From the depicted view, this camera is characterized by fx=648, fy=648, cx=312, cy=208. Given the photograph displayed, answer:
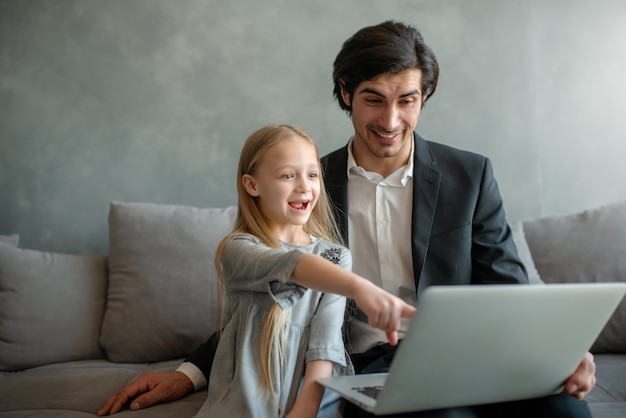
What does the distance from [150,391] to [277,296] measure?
0.50 meters

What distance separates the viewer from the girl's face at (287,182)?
1402 millimetres

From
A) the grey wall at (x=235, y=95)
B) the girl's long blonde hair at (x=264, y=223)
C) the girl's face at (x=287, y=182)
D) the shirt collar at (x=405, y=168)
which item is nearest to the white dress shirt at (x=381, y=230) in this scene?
the shirt collar at (x=405, y=168)

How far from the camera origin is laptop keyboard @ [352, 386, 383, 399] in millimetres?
1048

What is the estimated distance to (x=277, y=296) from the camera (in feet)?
4.07

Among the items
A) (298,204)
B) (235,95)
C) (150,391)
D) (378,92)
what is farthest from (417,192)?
(235,95)

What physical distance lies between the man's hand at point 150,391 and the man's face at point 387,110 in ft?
2.45

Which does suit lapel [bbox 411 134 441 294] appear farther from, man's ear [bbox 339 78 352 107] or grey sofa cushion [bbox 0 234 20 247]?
grey sofa cushion [bbox 0 234 20 247]

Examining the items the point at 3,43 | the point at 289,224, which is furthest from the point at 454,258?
the point at 3,43

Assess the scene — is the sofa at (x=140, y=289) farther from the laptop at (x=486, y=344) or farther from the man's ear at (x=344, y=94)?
the laptop at (x=486, y=344)

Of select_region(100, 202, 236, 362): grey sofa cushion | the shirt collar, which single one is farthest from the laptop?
select_region(100, 202, 236, 362): grey sofa cushion

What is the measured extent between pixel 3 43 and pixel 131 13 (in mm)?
453

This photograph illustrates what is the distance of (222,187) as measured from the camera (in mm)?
2338

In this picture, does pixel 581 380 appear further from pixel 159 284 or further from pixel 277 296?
pixel 159 284

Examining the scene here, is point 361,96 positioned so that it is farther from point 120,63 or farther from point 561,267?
point 120,63
